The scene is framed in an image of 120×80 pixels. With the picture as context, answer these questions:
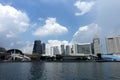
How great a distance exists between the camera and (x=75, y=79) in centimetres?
6231

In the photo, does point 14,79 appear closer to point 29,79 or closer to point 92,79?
point 29,79

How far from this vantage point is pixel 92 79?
62531 mm

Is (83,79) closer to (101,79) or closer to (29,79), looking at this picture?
(101,79)

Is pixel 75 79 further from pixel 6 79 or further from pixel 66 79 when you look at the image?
pixel 6 79

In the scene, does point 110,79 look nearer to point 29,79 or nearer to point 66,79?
point 66,79

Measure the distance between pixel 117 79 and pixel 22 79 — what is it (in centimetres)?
2973

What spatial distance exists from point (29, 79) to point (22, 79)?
216 centimetres

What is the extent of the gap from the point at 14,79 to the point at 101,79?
26.9 meters

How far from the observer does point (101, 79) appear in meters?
63.2

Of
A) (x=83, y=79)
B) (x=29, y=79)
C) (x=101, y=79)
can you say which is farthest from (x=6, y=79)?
(x=101, y=79)

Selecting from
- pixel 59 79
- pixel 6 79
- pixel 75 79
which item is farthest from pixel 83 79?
pixel 6 79

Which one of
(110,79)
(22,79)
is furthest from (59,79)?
(110,79)

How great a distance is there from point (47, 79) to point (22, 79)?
25.4 feet

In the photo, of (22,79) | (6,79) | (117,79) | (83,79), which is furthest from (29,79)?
(117,79)
